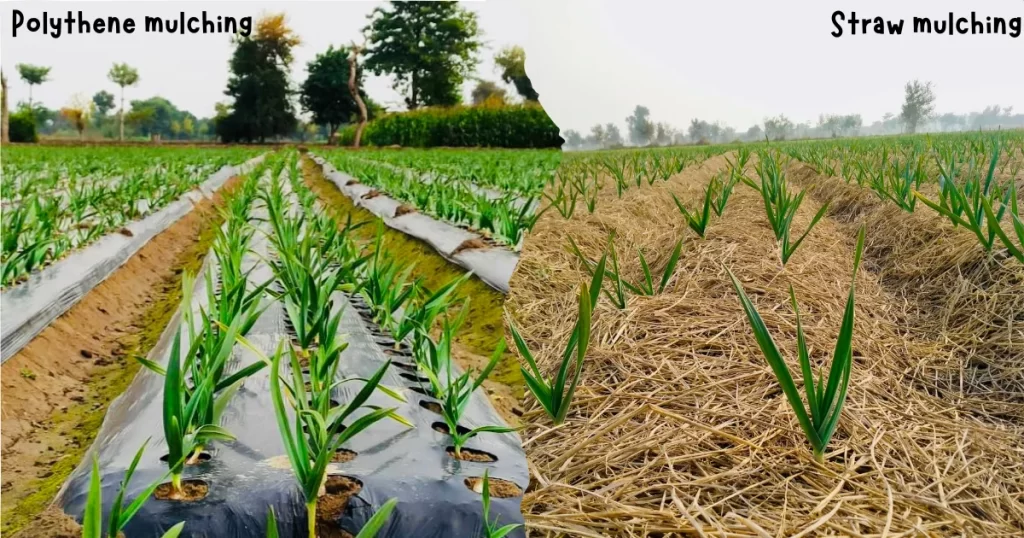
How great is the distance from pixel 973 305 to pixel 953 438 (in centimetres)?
66

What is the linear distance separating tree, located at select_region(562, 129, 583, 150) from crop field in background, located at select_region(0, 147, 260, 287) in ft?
5.85

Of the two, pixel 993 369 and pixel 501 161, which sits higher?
pixel 501 161

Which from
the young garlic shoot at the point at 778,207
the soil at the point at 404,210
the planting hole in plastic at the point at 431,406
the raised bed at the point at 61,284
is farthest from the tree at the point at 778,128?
the soil at the point at 404,210

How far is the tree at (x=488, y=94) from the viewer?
2.00 ft

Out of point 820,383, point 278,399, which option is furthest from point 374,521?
point 820,383

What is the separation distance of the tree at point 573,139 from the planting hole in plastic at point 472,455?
366mm

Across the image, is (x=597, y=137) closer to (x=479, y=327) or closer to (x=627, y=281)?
(x=627, y=281)

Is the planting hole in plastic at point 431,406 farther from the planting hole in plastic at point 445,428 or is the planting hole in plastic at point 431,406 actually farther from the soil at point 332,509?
the soil at point 332,509

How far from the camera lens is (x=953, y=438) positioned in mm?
734

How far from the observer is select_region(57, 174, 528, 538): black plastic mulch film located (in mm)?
592

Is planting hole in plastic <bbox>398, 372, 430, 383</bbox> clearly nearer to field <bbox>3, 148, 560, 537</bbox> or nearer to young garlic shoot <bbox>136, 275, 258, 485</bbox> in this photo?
field <bbox>3, 148, 560, 537</bbox>

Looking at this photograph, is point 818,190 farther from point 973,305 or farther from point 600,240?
point 600,240

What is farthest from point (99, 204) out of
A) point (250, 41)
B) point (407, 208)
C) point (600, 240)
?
point (600, 240)

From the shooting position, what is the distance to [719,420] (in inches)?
24.1
